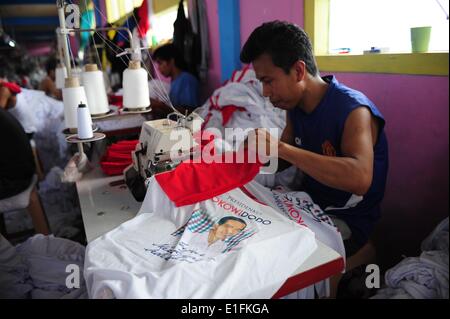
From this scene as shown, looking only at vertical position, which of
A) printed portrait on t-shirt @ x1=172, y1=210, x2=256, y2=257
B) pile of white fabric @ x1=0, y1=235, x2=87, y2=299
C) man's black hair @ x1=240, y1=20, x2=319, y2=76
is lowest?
pile of white fabric @ x1=0, y1=235, x2=87, y2=299

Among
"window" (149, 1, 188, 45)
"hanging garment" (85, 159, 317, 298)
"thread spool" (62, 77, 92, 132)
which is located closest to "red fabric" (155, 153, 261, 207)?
"hanging garment" (85, 159, 317, 298)

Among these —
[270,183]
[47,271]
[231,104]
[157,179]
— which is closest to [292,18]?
[231,104]

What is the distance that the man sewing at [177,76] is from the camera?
311 centimetres

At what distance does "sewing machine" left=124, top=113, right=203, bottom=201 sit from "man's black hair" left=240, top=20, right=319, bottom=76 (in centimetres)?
41

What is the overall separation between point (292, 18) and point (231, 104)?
2.05ft

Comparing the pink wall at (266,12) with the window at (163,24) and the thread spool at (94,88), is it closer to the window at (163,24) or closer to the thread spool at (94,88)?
the window at (163,24)

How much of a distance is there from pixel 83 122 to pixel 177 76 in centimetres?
203

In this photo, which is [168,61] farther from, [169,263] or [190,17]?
[169,263]

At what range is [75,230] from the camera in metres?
2.39

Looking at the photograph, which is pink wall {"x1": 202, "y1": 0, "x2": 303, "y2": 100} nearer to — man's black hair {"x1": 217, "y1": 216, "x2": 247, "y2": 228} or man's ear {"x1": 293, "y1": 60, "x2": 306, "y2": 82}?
man's ear {"x1": 293, "y1": 60, "x2": 306, "y2": 82}

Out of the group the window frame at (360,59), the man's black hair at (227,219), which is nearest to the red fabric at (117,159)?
the man's black hair at (227,219)

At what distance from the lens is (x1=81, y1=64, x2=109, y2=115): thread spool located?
1.57 metres

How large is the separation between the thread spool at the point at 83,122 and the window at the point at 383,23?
138 centimetres

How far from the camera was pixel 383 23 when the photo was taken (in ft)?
5.80
